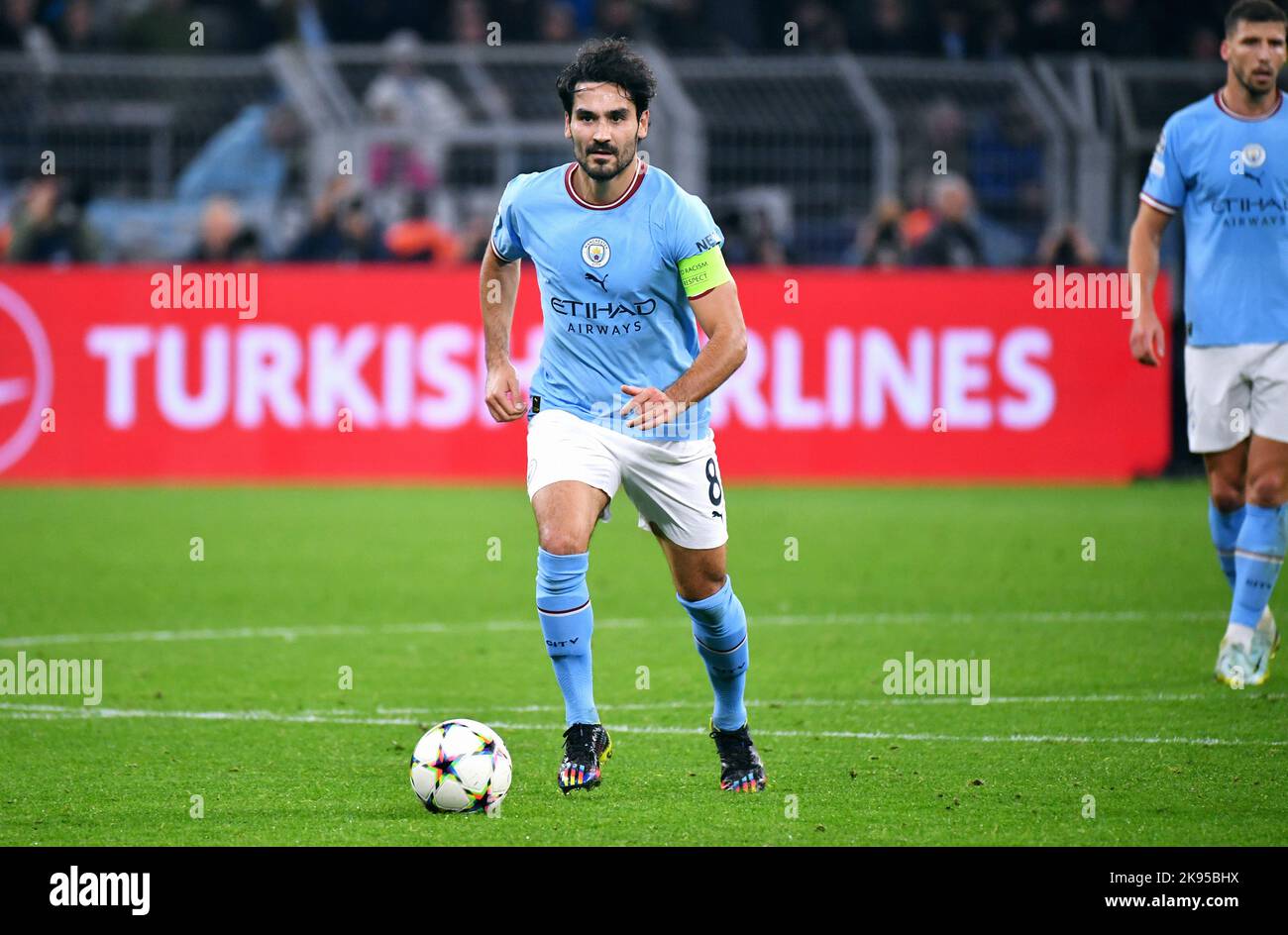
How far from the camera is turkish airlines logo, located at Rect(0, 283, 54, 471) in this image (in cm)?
1581

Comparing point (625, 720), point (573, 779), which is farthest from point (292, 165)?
point (573, 779)

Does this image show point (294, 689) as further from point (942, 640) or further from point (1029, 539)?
point (1029, 539)

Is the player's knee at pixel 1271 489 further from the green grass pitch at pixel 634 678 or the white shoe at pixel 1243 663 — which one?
the green grass pitch at pixel 634 678

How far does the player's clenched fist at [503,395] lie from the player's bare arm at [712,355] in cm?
35

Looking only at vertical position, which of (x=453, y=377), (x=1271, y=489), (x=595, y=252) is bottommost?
(x=1271, y=489)

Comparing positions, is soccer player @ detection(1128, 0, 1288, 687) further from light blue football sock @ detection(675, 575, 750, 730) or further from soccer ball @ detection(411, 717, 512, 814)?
soccer ball @ detection(411, 717, 512, 814)

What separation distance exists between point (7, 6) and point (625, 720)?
1460 centimetres

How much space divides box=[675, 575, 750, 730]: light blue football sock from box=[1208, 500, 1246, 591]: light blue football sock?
3.10 metres

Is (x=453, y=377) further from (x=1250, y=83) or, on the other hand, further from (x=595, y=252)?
(x=595, y=252)

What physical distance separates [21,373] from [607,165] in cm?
1051

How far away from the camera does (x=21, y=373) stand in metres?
15.8

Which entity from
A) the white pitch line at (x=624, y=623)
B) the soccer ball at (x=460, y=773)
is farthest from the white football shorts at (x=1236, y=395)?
the soccer ball at (x=460, y=773)
